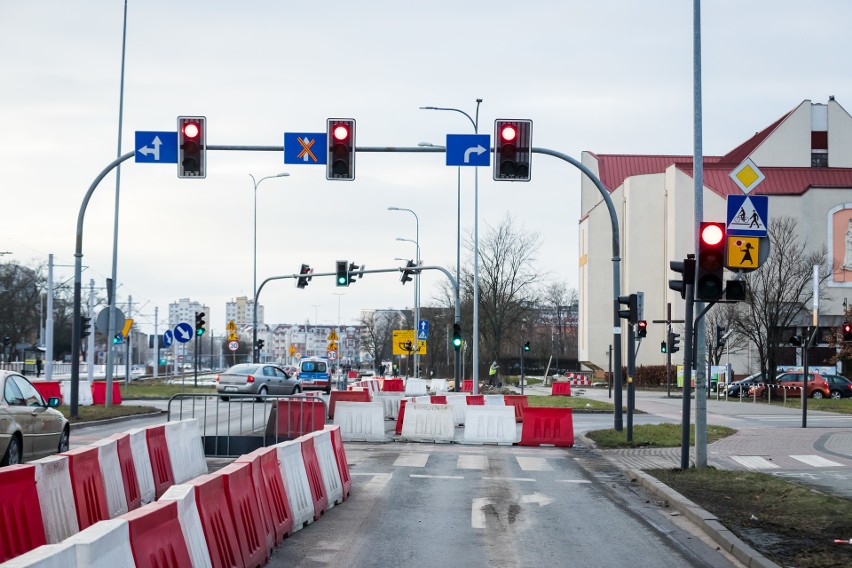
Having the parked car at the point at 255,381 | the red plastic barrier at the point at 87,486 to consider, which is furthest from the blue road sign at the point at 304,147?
the parked car at the point at 255,381

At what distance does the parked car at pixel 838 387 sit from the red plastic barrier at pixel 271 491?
166ft

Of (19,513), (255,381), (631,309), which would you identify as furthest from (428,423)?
(255,381)

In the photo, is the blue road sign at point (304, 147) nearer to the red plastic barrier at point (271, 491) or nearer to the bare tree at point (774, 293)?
the red plastic barrier at point (271, 491)

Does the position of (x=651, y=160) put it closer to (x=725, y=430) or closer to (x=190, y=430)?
(x=725, y=430)

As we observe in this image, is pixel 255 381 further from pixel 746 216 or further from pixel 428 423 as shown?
pixel 746 216

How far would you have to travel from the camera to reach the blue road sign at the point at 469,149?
63.0 ft

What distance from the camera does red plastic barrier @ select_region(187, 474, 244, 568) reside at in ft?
22.9

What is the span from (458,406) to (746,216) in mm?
16196

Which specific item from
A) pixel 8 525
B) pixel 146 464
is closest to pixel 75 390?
pixel 146 464

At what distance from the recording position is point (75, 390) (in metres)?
26.0

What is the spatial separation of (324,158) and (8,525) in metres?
13.1

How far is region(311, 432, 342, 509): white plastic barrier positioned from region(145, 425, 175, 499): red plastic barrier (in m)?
1.97

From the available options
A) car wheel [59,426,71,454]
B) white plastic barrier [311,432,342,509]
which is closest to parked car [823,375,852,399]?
car wheel [59,426,71,454]

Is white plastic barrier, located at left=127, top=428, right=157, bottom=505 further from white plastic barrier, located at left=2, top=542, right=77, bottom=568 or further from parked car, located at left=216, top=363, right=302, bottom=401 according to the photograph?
parked car, located at left=216, top=363, right=302, bottom=401
